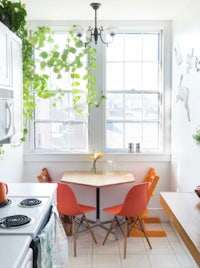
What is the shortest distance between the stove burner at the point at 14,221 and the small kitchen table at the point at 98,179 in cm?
168

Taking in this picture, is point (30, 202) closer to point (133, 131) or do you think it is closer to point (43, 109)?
point (43, 109)

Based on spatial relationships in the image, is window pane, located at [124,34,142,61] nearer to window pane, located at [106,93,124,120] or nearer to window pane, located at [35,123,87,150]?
window pane, located at [106,93,124,120]

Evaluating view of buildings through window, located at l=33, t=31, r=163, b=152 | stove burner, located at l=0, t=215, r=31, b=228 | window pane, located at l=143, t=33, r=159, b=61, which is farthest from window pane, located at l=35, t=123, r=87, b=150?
stove burner, located at l=0, t=215, r=31, b=228

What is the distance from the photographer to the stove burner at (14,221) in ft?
7.19

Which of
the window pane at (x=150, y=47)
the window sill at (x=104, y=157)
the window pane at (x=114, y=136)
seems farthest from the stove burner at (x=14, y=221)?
the window pane at (x=150, y=47)

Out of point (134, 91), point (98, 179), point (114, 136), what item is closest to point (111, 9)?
point (134, 91)

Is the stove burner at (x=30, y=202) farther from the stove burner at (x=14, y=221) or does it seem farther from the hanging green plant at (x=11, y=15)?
the hanging green plant at (x=11, y=15)

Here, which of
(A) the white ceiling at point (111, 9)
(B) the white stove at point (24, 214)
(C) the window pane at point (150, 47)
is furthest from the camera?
(C) the window pane at point (150, 47)

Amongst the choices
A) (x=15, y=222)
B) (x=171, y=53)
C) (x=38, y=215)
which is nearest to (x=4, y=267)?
(x=15, y=222)

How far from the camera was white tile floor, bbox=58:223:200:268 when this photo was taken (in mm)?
3578

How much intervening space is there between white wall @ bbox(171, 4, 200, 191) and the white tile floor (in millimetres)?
678

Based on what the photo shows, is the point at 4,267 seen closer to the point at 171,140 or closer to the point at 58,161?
the point at 58,161

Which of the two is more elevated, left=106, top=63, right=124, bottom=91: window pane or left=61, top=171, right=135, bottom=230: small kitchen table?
left=106, top=63, right=124, bottom=91: window pane

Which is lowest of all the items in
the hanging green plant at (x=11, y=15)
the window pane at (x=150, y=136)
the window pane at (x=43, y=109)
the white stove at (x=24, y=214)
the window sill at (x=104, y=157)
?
the white stove at (x=24, y=214)
